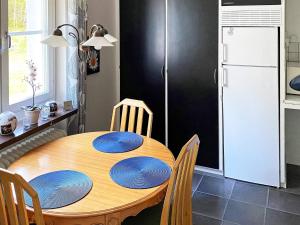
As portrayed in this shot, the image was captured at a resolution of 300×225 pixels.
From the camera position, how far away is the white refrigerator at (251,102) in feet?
9.72

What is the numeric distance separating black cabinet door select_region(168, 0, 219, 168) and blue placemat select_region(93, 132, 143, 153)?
107 cm

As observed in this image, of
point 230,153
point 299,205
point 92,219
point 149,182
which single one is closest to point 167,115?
point 230,153

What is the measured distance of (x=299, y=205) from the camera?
2.84m

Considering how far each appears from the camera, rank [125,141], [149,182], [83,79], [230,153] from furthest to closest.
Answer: [230,153] → [83,79] → [125,141] → [149,182]

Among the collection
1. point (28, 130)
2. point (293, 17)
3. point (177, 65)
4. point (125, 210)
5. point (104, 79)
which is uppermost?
point (293, 17)

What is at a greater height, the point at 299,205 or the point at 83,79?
the point at 83,79

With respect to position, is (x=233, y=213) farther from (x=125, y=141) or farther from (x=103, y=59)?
(x=103, y=59)

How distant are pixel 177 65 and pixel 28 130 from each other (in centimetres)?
165

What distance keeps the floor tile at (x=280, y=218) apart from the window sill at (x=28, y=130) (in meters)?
1.80

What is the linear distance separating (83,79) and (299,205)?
2.13 metres

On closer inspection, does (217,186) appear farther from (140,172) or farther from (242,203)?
(140,172)

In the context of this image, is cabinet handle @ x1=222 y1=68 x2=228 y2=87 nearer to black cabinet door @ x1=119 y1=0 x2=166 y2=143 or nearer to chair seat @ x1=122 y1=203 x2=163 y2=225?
black cabinet door @ x1=119 y1=0 x2=166 y2=143

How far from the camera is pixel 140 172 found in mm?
1872

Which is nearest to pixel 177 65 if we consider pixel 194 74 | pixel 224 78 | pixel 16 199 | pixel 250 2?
pixel 194 74
